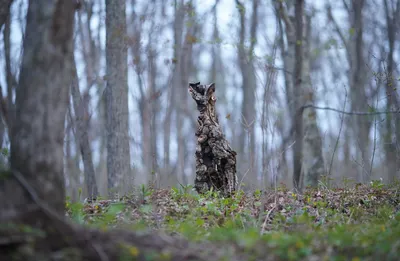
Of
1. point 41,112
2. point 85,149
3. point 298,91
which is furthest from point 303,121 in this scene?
point 41,112

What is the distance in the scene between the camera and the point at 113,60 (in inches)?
440

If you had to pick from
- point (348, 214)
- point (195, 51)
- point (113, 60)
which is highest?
point (195, 51)

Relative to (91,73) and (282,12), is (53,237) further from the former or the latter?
(91,73)

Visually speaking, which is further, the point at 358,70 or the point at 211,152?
the point at 358,70

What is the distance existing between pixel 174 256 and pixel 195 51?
82.9ft

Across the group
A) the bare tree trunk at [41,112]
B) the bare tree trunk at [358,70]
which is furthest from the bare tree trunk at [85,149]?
the bare tree trunk at [358,70]

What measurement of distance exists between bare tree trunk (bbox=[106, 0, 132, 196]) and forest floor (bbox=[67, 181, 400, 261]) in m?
3.11

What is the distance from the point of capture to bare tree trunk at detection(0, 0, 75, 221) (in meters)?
3.74

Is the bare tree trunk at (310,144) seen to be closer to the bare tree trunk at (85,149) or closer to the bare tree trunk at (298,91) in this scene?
the bare tree trunk at (298,91)

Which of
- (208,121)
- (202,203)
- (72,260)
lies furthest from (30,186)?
(208,121)

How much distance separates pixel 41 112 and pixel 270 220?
3860 millimetres

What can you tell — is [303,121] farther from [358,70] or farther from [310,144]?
[358,70]

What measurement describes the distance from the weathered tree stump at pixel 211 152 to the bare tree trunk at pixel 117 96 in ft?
10.5

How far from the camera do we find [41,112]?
3.83 m
